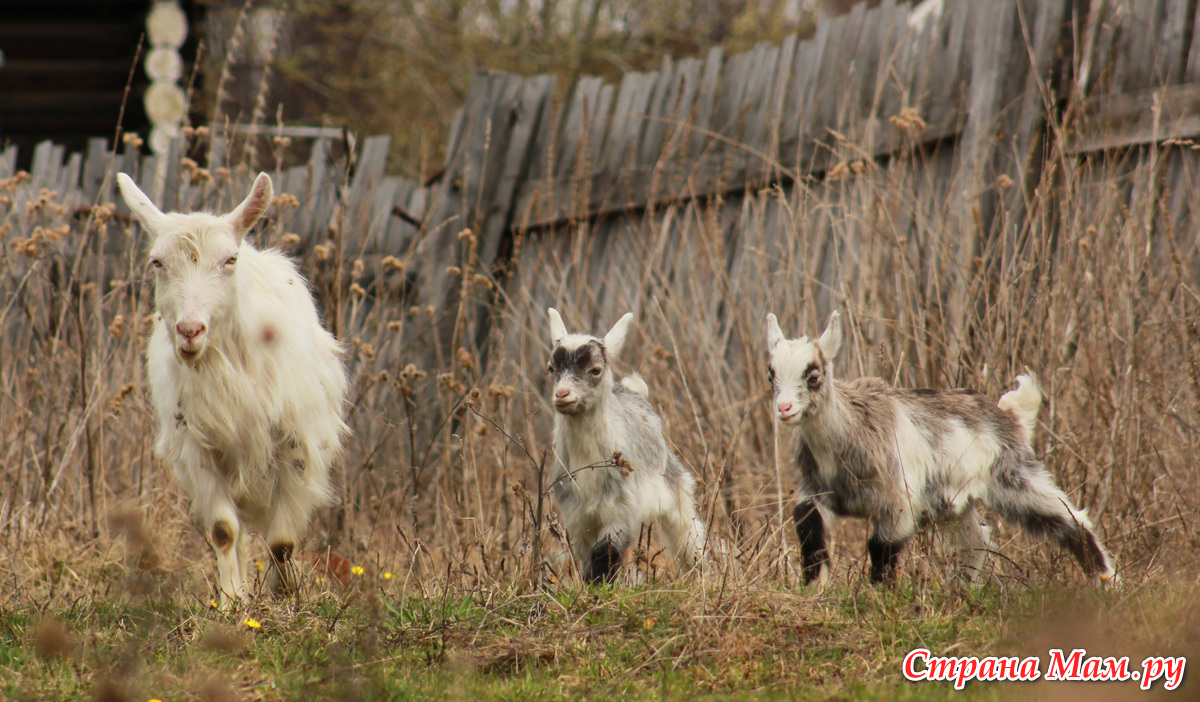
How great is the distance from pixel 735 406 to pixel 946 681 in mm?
2432

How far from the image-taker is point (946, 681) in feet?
9.94

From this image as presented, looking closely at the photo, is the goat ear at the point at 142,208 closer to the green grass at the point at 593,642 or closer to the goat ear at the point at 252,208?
the goat ear at the point at 252,208

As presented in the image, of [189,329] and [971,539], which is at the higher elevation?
[189,329]

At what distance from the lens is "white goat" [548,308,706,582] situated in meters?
4.10

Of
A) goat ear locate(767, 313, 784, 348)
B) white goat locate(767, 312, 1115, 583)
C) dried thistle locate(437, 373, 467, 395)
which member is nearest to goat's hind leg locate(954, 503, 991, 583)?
white goat locate(767, 312, 1115, 583)

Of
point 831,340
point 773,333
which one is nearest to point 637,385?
point 773,333

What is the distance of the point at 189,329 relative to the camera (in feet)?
12.0

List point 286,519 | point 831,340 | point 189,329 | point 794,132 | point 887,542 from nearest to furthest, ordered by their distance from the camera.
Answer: point 189,329, point 887,542, point 831,340, point 286,519, point 794,132

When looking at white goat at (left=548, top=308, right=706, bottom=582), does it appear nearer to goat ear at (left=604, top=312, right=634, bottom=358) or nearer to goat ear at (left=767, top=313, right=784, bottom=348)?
goat ear at (left=604, top=312, right=634, bottom=358)

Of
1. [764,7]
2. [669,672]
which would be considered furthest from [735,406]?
[764,7]

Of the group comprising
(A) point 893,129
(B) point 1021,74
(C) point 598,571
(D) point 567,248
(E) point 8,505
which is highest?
(B) point 1021,74

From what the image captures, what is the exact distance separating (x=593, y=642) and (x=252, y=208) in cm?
210

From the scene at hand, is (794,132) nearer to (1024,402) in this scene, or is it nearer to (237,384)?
(1024,402)

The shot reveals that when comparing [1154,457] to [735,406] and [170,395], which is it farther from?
[170,395]
